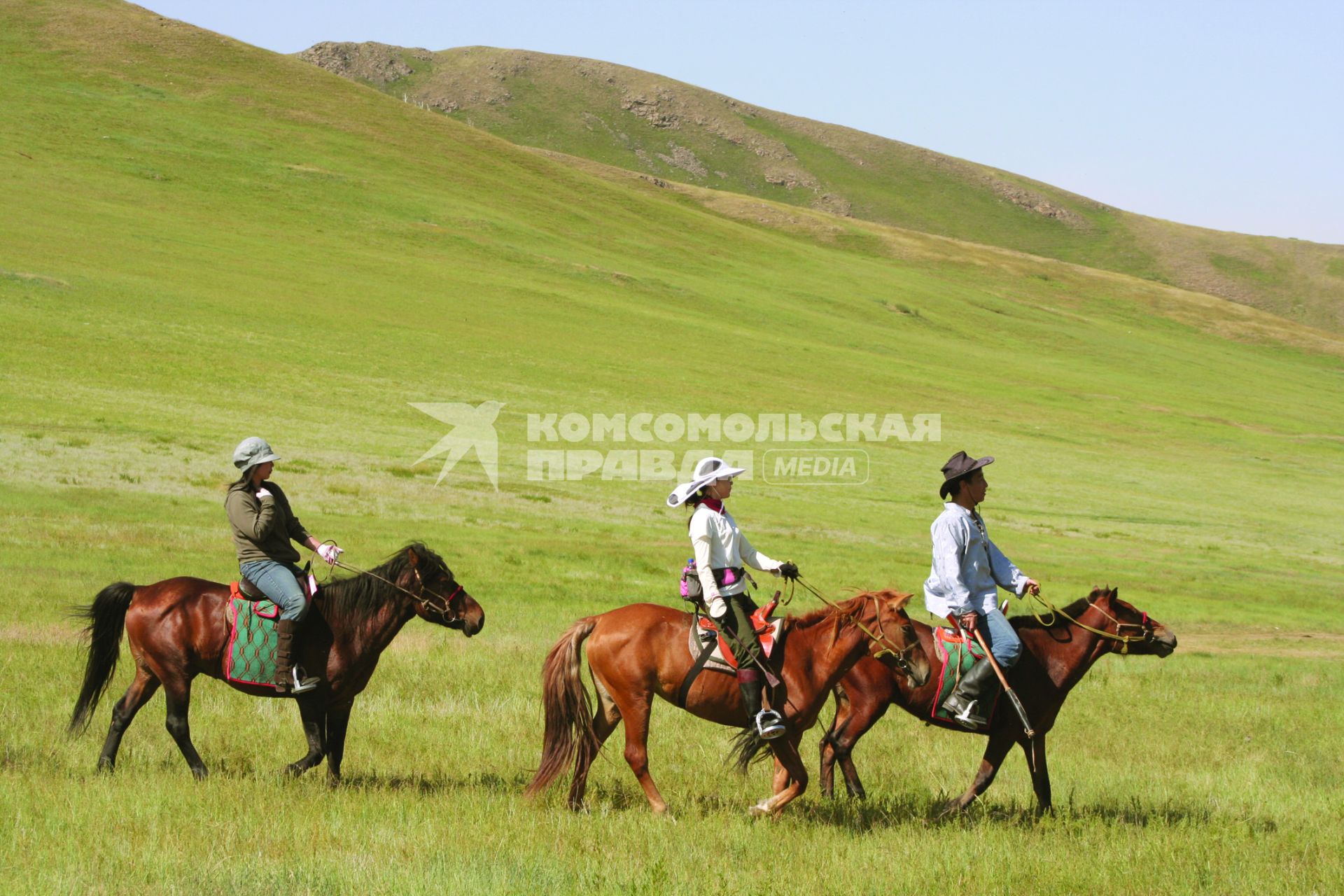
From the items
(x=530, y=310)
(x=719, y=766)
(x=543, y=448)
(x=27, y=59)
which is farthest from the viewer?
(x=27, y=59)

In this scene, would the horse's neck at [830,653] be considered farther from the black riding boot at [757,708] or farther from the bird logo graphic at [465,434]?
the bird logo graphic at [465,434]

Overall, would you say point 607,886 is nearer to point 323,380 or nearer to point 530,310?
point 323,380

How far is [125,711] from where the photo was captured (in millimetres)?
8664

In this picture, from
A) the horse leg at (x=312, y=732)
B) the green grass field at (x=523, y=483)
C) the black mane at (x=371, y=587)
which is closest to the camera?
the green grass field at (x=523, y=483)

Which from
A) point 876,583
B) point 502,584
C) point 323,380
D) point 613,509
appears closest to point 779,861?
point 502,584

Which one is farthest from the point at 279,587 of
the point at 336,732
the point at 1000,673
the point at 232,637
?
the point at 1000,673

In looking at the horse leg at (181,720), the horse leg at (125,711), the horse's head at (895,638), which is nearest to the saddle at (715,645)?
the horse's head at (895,638)

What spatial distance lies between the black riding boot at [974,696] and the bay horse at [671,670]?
546 mm

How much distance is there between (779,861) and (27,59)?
10348 centimetres

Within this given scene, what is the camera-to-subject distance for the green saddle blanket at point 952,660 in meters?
8.85

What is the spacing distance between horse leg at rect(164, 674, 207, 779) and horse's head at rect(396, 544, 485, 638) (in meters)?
1.79

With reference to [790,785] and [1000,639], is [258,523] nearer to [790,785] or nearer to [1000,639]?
[790,785]

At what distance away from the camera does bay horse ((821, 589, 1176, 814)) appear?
A: 29.0 ft

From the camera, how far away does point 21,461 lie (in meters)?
27.2
